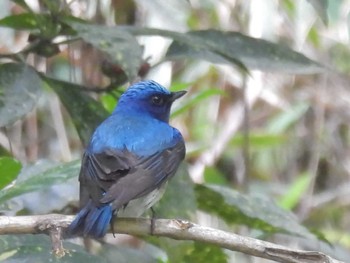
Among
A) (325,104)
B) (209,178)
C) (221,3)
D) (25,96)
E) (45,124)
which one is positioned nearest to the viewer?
(25,96)

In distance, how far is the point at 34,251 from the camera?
221cm

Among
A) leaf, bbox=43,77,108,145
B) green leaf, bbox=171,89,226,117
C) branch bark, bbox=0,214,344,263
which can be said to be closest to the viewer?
branch bark, bbox=0,214,344,263

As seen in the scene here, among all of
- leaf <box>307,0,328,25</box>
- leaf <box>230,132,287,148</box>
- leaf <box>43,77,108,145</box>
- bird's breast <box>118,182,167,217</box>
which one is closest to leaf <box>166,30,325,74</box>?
leaf <box>307,0,328,25</box>

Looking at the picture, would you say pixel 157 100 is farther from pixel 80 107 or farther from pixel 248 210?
pixel 248 210

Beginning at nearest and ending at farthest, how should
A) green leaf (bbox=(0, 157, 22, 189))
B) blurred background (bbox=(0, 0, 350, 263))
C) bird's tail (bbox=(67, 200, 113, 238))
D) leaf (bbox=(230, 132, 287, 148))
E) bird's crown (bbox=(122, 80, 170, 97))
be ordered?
green leaf (bbox=(0, 157, 22, 189)) → bird's tail (bbox=(67, 200, 113, 238)) → blurred background (bbox=(0, 0, 350, 263)) → bird's crown (bbox=(122, 80, 170, 97)) → leaf (bbox=(230, 132, 287, 148))

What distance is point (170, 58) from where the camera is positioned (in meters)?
2.93

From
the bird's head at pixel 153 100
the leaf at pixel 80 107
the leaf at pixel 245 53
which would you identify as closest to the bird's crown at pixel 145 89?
the bird's head at pixel 153 100

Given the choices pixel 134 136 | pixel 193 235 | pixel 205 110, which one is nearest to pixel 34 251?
pixel 193 235

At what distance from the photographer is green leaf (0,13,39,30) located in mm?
2703

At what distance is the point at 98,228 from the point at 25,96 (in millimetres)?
434

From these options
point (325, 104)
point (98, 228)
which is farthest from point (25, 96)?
point (325, 104)

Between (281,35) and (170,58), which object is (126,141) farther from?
(281,35)

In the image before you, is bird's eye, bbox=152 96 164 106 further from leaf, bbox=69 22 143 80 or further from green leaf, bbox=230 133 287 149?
green leaf, bbox=230 133 287 149

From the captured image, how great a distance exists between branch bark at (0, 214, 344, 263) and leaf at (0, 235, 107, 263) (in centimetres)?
5
